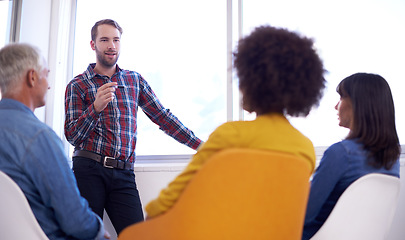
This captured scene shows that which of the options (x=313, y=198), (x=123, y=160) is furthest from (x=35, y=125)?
(x=123, y=160)

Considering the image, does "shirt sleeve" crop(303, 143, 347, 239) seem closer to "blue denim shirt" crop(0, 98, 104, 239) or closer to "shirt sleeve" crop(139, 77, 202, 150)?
"blue denim shirt" crop(0, 98, 104, 239)

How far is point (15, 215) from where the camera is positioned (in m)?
1.20

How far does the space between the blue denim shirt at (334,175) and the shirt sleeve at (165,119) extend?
3.83ft

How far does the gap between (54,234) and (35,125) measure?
377 millimetres

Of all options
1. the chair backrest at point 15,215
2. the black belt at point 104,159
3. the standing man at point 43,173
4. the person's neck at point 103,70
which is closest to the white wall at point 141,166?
the black belt at point 104,159

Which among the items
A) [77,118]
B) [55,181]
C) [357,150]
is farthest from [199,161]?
[77,118]

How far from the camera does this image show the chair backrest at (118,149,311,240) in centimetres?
95

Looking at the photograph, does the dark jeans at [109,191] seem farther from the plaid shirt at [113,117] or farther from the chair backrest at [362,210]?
the chair backrest at [362,210]

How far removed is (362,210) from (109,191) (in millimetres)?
1507

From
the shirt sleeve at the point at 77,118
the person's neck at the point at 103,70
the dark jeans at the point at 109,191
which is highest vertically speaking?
the person's neck at the point at 103,70

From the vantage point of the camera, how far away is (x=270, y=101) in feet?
3.67

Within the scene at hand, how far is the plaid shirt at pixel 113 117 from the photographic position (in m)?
2.38

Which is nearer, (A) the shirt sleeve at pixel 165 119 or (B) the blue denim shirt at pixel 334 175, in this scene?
(B) the blue denim shirt at pixel 334 175

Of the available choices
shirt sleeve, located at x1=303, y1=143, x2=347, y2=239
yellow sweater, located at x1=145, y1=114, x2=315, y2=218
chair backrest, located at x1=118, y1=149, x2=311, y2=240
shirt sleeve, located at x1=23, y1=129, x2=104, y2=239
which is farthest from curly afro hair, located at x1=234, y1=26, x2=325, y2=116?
shirt sleeve, located at x1=23, y1=129, x2=104, y2=239
